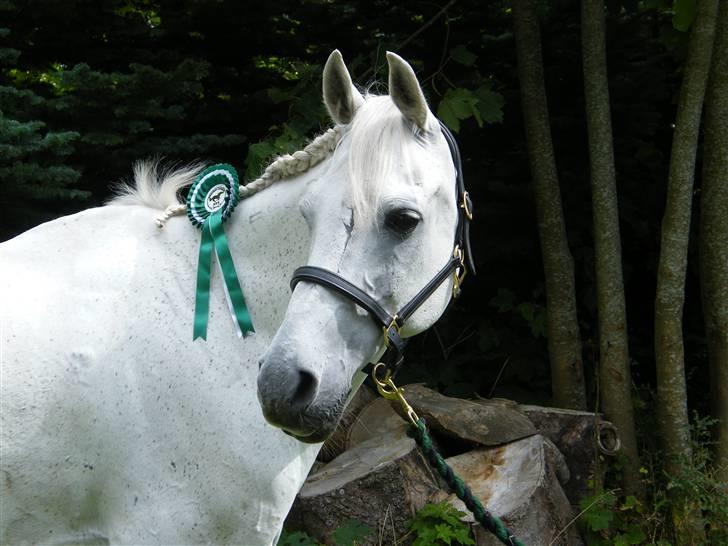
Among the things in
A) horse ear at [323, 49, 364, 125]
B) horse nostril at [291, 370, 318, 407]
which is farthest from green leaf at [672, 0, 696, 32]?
horse nostril at [291, 370, 318, 407]

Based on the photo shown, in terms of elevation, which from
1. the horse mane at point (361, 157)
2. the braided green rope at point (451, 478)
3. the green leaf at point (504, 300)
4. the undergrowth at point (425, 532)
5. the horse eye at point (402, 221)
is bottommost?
the undergrowth at point (425, 532)

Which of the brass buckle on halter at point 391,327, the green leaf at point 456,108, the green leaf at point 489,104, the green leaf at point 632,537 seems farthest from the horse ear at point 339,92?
the green leaf at point 632,537

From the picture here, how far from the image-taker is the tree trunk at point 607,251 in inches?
163

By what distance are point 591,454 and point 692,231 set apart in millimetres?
1684

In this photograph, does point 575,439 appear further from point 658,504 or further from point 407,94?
point 407,94

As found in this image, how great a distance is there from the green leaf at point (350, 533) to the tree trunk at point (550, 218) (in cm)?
163

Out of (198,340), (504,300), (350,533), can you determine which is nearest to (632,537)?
(350,533)

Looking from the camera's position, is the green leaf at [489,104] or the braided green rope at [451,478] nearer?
the braided green rope at [451,478]

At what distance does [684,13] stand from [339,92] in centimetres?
253

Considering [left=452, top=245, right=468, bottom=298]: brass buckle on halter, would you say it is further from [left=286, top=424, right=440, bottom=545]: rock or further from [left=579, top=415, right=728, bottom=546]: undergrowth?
[left=579, top=415, right=728, bottom=546]: undergrowth

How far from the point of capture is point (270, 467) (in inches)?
82.7

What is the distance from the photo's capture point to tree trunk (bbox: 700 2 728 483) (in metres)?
3.93

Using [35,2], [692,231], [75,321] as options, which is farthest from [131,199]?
[692,231]

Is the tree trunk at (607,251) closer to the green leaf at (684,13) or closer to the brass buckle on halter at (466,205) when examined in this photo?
the green leaf at (684,13)
